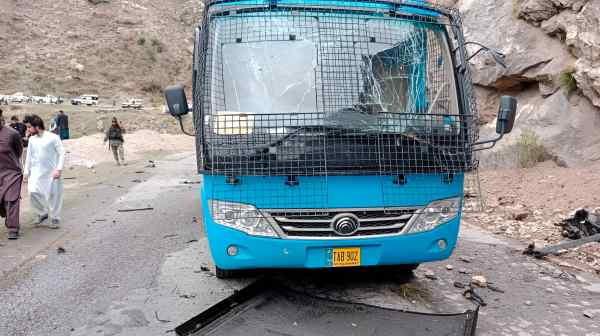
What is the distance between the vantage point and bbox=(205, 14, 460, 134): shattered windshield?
15.4ft

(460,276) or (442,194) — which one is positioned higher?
(442,194)

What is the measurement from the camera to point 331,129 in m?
4.55

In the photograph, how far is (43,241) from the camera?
744 cm

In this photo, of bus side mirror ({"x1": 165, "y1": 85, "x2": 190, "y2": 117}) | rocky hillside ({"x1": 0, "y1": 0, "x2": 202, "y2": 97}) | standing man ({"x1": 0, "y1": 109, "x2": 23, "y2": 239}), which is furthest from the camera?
rocky hillside ({"x1": 0, "y1": 0, "x2": 202, "y2": 97})

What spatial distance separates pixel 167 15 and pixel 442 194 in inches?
2624

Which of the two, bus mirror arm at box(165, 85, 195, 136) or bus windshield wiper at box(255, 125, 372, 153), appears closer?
bus windshield wiper at box(255, 125, 372, 153)

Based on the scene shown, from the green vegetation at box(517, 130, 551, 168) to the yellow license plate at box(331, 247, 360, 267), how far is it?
28.2 feet

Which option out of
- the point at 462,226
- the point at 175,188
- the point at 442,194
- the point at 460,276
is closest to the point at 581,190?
the point at 462,226

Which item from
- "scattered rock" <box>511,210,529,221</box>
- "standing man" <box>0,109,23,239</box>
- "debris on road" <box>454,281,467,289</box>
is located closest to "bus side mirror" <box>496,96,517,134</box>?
"debris on road" <box>454,281,467,289</box>

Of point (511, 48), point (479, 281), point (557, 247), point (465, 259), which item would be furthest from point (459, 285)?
point (511, 48)

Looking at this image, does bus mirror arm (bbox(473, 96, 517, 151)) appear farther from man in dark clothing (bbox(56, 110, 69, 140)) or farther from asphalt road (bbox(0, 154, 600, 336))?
man in dark clothing (bbox(56, 110, 69, 140))

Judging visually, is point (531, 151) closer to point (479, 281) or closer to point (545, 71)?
point (545, 71)

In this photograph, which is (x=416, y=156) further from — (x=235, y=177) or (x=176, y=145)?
(x=176, y=145)

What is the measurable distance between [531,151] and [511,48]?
366 centimetres
